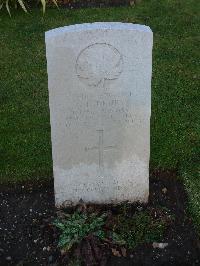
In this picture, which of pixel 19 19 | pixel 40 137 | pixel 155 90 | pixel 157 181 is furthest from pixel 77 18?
pixel 157 181

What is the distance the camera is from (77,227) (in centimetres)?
484

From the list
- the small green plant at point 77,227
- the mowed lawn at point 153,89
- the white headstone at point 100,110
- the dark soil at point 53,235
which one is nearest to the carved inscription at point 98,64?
the white headstone at point 100,110

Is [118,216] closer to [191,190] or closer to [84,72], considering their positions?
[191,190]

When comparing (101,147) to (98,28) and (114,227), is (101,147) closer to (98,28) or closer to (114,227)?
(114,227)

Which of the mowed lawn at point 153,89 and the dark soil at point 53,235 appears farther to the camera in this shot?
the mowed lawn at point 153,89

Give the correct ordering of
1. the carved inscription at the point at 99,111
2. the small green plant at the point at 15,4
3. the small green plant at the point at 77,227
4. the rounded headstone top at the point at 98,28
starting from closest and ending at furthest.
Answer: the rounded headstone top at the point at 98,28, the carved inscription at the point at 99,111, the small green plant at the point at 77,227, the small green plant at the point at 15,4

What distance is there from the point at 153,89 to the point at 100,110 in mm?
2626

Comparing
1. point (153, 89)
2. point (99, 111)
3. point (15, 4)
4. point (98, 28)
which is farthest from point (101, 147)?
point (15, 4)

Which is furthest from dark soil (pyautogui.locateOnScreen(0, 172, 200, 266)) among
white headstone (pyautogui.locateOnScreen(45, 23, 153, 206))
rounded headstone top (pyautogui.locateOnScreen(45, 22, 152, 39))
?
rounded headstone top (pyautogui.locateOnScreen(45, 22, 152, 39))

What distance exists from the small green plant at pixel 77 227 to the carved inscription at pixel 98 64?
1242 millimetres

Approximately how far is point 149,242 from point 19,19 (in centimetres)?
547

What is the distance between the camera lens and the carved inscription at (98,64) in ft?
14.3

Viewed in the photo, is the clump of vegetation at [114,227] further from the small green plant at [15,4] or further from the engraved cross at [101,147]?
the small green plant at [15,4]

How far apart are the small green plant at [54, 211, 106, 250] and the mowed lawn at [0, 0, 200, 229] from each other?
35.2 inches
